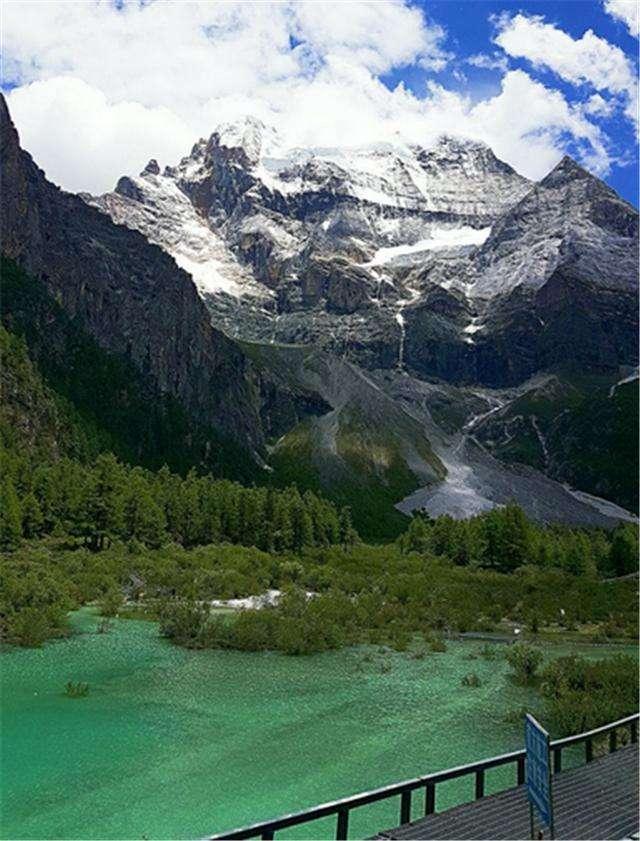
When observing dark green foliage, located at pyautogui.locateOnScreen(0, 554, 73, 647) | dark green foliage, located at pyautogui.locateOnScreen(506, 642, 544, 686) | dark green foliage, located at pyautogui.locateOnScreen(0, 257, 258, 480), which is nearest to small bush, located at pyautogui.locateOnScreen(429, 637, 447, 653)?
dark green foliage, located at pyautogui.locateOnScreen(506, 642, 544, 686)

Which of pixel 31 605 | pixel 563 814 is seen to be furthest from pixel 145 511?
pixel 563 814

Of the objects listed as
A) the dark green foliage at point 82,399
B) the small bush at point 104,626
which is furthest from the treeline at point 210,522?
the small bush at point 104,626

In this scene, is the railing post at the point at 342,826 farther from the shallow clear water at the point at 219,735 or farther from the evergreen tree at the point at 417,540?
the evergreen tree at the point at 417,540

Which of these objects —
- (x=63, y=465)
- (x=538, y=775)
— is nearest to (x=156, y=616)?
(x=538, y=775)

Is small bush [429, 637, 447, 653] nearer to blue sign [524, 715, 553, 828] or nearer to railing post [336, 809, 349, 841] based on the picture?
railing post [336, 809, 349, 841]

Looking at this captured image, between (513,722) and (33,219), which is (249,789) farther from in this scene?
(33,219)

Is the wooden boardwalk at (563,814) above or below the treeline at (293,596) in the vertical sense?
above
